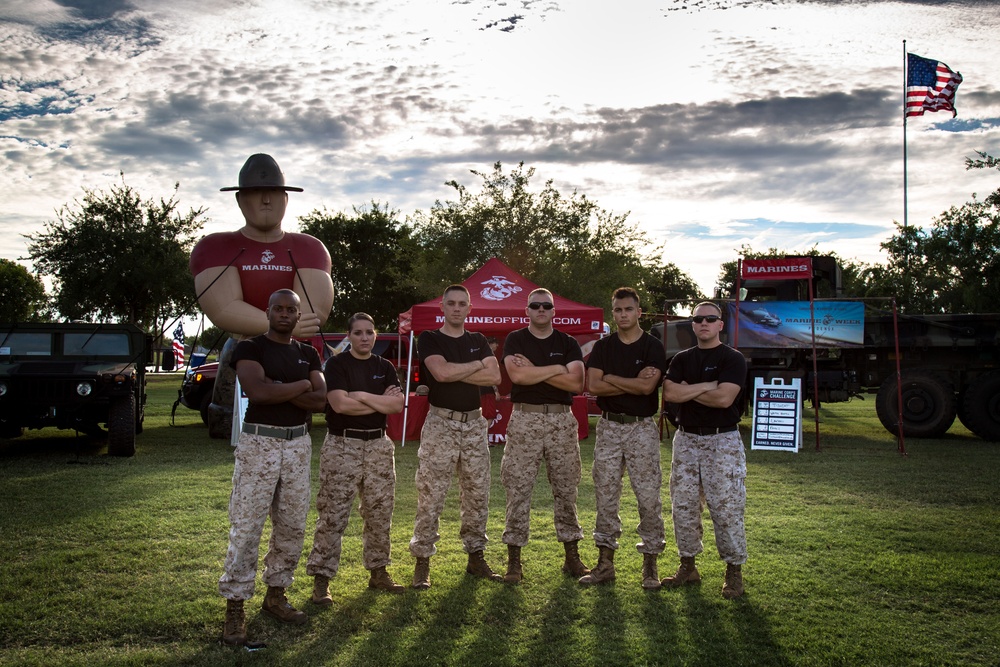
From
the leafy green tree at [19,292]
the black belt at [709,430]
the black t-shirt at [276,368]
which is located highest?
the leafy green tree at [19,292]

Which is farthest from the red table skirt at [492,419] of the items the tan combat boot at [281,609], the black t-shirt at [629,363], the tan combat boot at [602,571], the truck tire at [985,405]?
the tan combat boot at [281,609]

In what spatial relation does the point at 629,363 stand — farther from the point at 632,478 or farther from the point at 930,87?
the point at 930,87

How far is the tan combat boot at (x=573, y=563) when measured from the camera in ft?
17.1

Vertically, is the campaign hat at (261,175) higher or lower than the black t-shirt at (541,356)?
higher

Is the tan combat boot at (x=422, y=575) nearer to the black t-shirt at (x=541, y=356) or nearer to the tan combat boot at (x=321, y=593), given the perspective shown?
the tan combat boot at (x=321, y=593)

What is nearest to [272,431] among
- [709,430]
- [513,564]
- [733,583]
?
[513,564]

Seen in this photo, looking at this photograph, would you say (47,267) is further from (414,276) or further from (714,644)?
(714,644)

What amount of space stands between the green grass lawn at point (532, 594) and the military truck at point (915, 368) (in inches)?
168

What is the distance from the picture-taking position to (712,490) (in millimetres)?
4902

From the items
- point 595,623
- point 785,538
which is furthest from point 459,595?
point 785,538

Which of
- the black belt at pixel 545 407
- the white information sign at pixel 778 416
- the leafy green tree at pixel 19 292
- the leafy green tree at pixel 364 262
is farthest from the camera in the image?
the leafy green tree at pixel 19 292

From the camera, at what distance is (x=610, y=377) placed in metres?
5.08

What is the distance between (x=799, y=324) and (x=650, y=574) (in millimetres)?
8258

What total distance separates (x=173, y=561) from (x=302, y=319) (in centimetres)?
194
